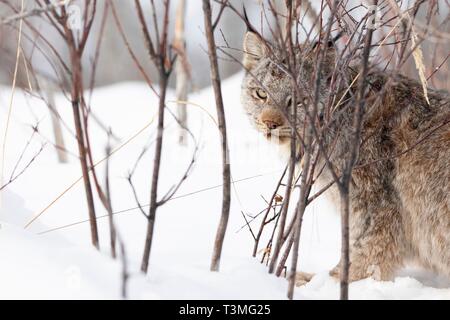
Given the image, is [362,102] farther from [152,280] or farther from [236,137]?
[236,137]

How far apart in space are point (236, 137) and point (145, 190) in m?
1.78

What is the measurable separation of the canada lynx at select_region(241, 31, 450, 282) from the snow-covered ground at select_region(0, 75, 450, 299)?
8.7 inches

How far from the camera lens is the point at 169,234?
12.5ft

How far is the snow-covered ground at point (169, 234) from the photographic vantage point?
2180 millimetres

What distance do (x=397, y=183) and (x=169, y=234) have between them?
1.41 metres

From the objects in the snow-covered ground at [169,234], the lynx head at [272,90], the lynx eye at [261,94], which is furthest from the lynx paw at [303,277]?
the lynx eye at [261,94]

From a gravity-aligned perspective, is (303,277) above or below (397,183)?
below

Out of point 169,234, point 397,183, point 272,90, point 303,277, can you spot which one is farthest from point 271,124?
point 169,234

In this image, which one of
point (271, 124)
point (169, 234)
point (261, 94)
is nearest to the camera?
point (271, 124)

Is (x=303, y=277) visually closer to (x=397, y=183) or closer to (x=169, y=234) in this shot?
(x=397, y=183)

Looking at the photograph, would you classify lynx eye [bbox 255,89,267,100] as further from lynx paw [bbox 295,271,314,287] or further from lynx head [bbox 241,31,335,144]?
lynx paw [bbox 295,271,314,287]

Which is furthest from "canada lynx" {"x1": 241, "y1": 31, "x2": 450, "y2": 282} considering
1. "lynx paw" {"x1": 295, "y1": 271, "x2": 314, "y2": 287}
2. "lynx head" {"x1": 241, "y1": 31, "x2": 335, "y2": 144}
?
"lynx paw" {"x1": 295, "y1": 271, "x2": 314, "y2": 287}

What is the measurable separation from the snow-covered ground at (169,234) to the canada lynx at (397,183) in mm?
221

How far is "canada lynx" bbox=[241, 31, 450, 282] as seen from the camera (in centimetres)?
312
